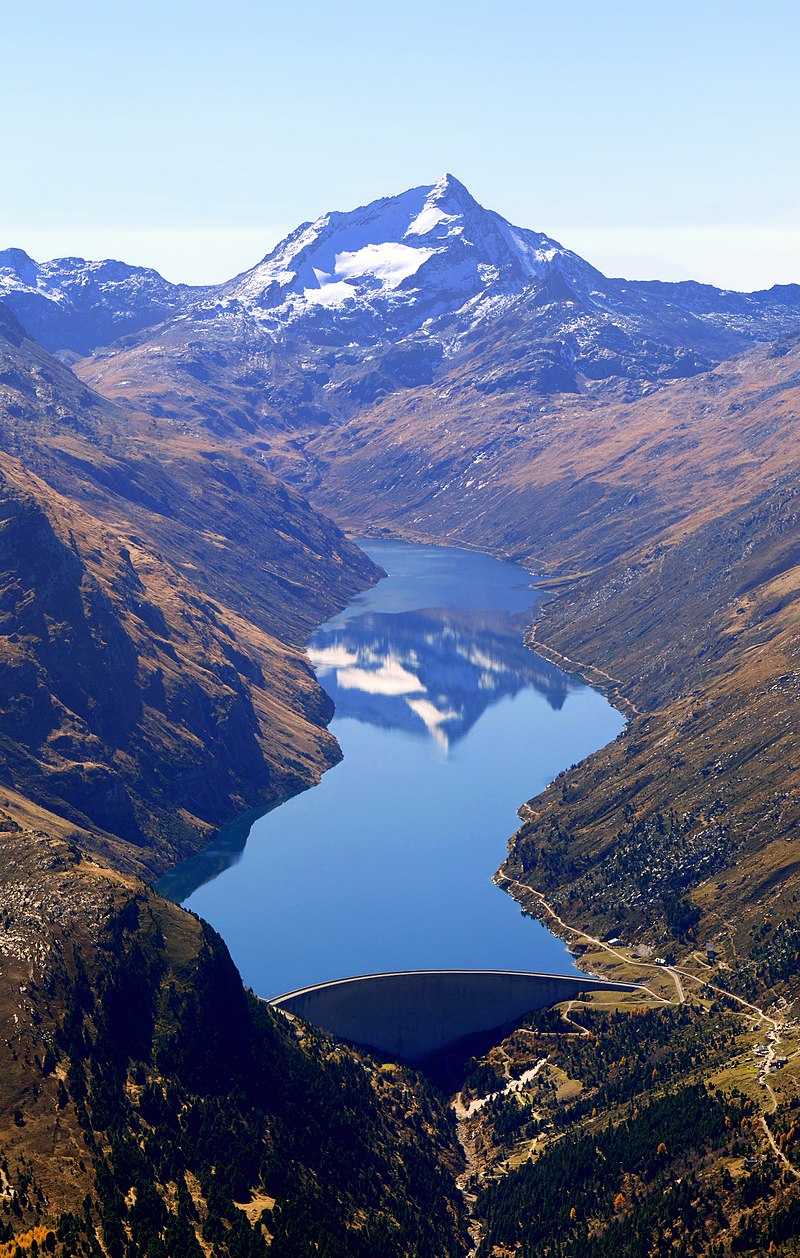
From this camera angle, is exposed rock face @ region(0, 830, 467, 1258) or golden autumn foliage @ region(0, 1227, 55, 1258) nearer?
golden autumn foliage @ region(0, 1227, 55, 1258)

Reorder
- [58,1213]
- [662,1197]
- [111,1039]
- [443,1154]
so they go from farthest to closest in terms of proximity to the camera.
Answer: [443,1154], [111,1039], [662,1197], [58,1213]

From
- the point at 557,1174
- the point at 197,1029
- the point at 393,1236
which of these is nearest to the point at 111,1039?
the point at 197,1029

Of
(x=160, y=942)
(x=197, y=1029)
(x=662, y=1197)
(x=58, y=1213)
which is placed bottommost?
(x=662, y=1197)

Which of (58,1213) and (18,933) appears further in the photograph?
(18,933)

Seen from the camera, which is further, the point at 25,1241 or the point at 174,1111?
the point at 174,1111

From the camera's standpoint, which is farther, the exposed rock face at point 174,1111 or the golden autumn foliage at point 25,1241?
the exposed rock face at point 174,1111

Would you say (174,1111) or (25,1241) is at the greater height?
(174,1111)

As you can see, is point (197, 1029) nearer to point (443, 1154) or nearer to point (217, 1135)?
point (217, 1135)

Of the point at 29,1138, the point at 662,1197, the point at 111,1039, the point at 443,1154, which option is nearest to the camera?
the point at 29,1138

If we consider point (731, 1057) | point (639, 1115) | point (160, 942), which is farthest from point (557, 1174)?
point (160, 942)

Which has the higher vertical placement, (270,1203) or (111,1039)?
(111,1039)
